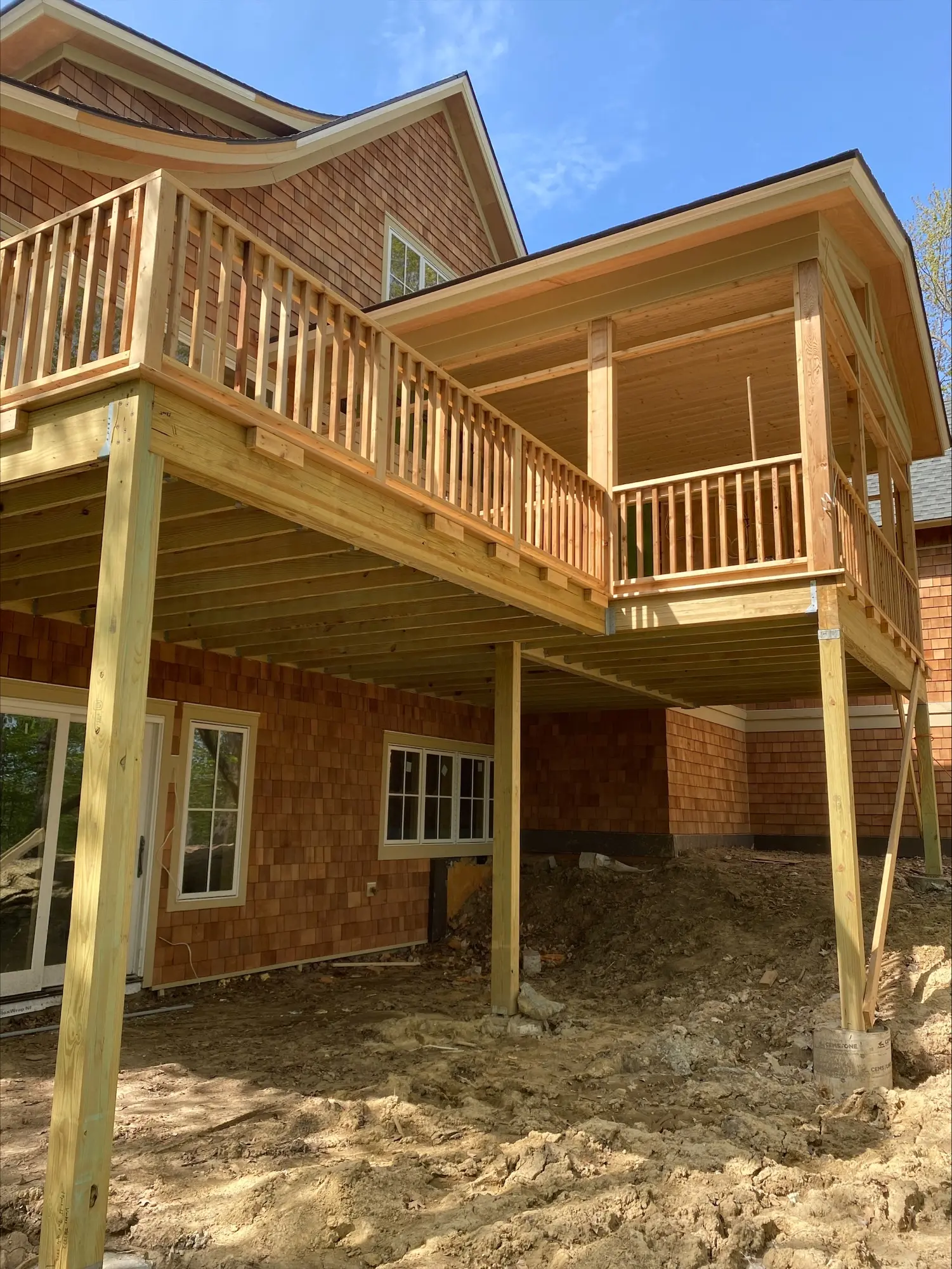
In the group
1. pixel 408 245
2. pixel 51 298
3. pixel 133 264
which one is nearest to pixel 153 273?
pixel 133 264

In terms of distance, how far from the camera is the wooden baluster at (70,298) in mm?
4098

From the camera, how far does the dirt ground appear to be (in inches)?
147

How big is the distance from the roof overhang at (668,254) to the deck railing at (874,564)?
2159 mm

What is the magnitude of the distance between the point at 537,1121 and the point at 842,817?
3.05 metres

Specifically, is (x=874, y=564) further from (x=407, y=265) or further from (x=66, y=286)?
(x=407, y=265)

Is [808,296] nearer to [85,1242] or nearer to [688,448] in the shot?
[688,448]

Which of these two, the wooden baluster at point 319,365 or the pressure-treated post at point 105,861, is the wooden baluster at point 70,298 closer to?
the pressure-treated post at point 105,861

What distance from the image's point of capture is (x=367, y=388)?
209 inches

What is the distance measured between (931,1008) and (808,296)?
5655 millimetres

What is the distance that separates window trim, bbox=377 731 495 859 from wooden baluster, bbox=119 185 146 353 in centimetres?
729

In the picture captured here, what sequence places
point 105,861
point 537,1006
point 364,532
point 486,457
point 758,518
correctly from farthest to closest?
point 537,1006, point 758,518, point 486,457, point 364,532, point 105,861

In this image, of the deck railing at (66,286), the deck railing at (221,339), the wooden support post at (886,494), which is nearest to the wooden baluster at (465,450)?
the deck railing at (221,339)

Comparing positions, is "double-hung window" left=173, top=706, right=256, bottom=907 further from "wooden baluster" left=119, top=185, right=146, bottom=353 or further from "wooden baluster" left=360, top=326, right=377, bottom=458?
"wooden baluster" left=119, top=185, right=146, bottom=353

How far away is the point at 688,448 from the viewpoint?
37.8 feet
